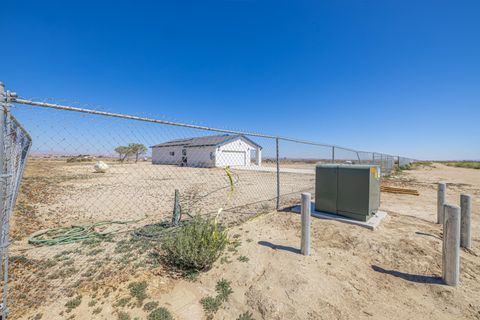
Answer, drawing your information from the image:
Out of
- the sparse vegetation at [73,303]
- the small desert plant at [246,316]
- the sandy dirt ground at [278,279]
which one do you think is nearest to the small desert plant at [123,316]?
the sandy dirt ground at [278,279]

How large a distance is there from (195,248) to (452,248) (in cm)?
330

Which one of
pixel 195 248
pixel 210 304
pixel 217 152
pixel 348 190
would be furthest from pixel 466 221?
pixel 217 152

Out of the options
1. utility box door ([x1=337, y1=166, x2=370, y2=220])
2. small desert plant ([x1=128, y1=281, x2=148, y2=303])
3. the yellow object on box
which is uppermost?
the yellow object on box

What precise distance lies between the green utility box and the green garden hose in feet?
16.6

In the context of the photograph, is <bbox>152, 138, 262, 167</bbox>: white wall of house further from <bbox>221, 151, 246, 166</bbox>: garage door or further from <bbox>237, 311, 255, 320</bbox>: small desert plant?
<bbox>237, 311, 255, 320</bbox>: small desert plant

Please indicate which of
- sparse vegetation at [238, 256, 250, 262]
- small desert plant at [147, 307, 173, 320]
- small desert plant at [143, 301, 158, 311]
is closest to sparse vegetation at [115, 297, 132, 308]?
small desert plant at [143, 301, 158, 311]

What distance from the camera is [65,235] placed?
13.1ft

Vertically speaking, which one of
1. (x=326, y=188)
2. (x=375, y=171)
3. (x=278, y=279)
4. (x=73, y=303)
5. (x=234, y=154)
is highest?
(x=234, y=154)

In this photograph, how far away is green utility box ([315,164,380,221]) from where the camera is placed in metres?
4.18

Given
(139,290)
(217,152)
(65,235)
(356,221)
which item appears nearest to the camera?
(139,290)

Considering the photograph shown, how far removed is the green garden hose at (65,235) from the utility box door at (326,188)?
16.3 feet

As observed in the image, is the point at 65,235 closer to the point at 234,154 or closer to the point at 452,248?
the point at 452,248

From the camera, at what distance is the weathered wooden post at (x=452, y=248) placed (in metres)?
2.35

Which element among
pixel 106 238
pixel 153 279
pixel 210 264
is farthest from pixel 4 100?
pixel 106 238
